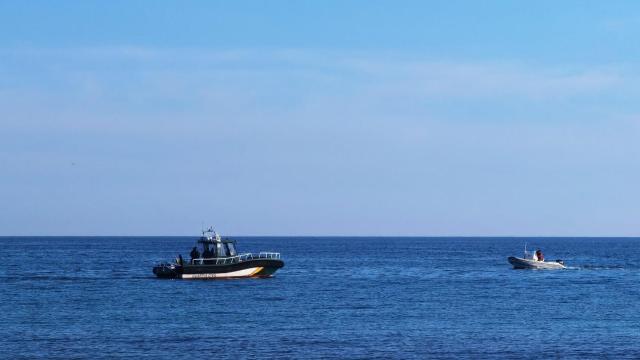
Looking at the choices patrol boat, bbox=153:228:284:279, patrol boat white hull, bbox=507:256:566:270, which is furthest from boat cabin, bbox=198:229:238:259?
patrol boat white hull, bbox=507:256:566:270

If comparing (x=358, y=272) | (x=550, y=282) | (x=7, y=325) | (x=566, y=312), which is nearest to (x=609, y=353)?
(x=566, y=312)

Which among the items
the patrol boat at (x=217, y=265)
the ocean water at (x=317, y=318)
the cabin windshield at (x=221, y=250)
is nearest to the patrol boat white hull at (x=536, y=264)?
the ocean water at (x=317, y=318)

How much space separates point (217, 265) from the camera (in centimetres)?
8881

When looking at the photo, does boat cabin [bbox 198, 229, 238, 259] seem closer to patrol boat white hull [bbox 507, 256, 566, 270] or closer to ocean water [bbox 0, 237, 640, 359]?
ocean water [bbox 0, 237, 640, 359]

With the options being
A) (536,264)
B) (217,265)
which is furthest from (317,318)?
(536,264)

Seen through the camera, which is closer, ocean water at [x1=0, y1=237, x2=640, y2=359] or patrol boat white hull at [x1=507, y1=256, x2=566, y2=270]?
ocean water at [x1=0, y1=237, x2=640, y2=359]

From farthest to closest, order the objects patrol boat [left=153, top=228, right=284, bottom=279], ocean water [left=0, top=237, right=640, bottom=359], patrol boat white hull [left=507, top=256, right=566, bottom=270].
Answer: patrol boat white hull [left=507, top=256, right=566, bottom=270]
patrol boat [left=153, top=228, right=284, bottom=279]
ocean water [left=0, top=237, right=640, bottom=359]

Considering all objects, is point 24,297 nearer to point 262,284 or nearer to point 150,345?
point 262,284

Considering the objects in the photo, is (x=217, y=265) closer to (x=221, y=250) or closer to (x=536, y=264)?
(x=221, y=250)

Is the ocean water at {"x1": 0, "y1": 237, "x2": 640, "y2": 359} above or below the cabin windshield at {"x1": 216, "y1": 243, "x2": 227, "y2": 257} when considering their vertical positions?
below

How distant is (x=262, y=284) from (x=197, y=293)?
10.1m

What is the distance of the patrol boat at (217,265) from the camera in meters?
88.9

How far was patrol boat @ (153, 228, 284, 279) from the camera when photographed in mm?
88938

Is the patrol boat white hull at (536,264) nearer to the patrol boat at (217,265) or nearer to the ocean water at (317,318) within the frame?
the ocean water at (317,318)
